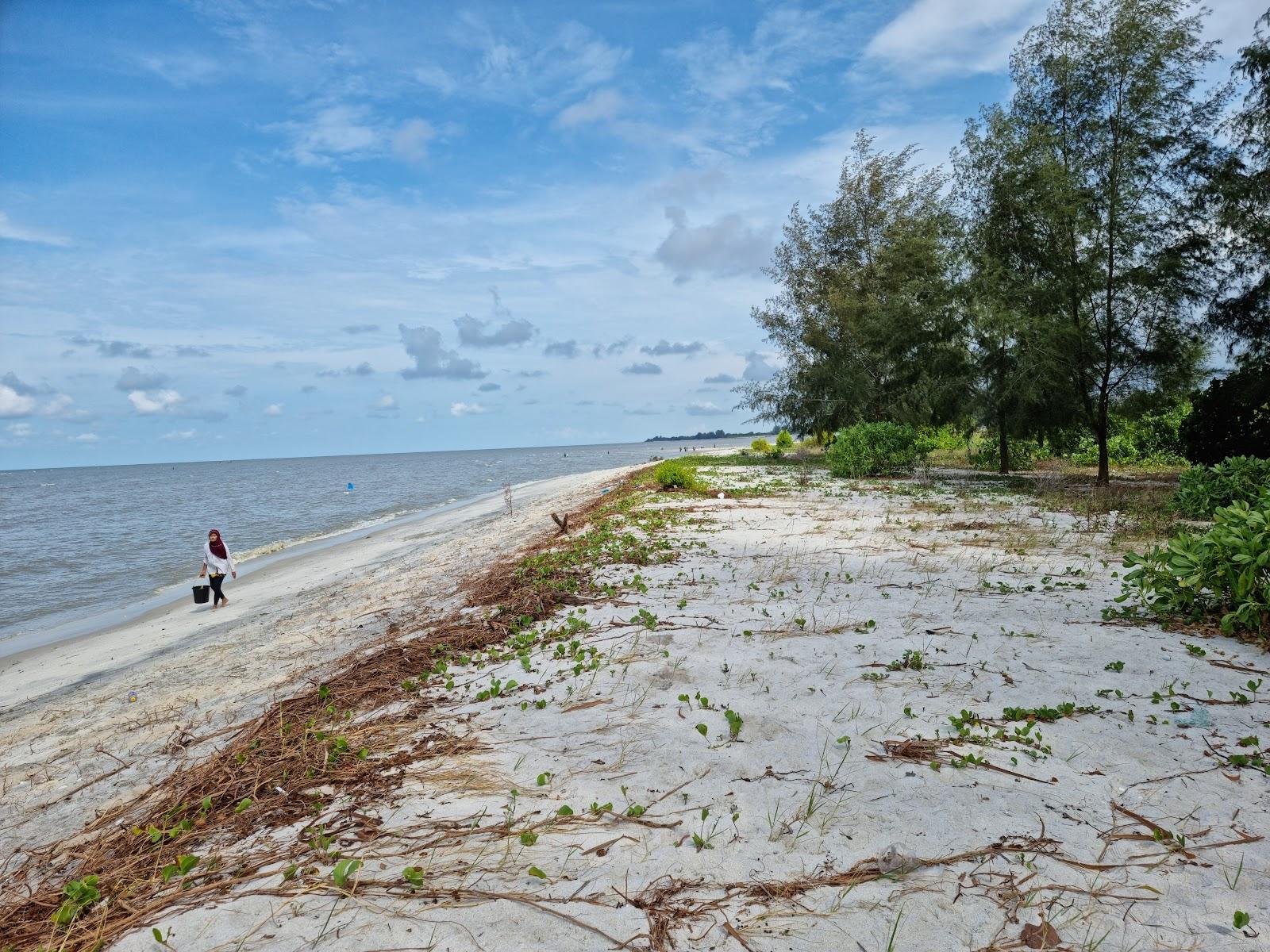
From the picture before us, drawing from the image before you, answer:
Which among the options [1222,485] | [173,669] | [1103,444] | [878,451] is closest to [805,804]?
[173,669]

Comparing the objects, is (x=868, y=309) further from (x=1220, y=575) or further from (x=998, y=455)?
(x=1220, y=575)

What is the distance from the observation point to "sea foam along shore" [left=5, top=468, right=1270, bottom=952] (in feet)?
8.43

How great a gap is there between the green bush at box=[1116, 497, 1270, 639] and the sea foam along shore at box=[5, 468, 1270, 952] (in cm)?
36

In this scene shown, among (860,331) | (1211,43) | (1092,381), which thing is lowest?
(1092,381)

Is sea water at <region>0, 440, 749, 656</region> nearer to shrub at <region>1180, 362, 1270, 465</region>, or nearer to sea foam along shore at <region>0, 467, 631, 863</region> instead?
sea foam along shore at <region>0, 467, 631, 863</region>

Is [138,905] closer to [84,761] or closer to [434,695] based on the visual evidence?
[434,695]

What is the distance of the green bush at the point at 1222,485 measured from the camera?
9562 millimetres

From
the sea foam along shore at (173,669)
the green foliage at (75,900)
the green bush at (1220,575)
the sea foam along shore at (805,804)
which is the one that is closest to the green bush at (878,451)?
the sea foam along shore at (173,669)

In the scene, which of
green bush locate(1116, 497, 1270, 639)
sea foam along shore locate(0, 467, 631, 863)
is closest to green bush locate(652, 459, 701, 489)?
sea foam along shore locate(0, 467, 631, 863)

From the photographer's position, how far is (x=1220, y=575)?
A: 5.61 meters

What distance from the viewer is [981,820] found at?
311 cm

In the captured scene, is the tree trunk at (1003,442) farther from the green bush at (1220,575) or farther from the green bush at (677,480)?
the green bush at (1220,575)

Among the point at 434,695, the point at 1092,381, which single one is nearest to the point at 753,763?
the point at 434,695

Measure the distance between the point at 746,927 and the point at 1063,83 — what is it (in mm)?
21126
